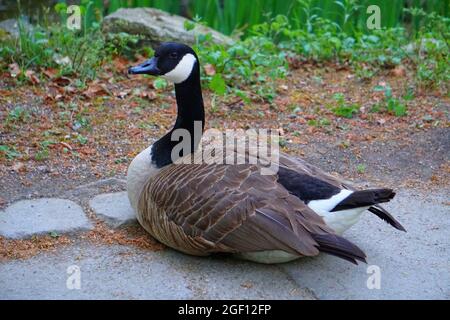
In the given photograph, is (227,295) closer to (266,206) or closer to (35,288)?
(266,206)

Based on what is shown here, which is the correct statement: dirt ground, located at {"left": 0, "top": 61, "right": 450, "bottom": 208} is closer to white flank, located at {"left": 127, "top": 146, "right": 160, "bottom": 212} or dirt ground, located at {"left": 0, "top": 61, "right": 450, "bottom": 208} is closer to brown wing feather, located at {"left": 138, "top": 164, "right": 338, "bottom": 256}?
white flank, located at {"left": 127, "top": 146, "right": 160, "bottom": 212}

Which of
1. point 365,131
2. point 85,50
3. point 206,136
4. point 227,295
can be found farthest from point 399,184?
point 85,50

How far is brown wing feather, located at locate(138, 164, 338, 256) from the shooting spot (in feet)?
11.9

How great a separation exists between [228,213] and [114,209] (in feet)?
3.75

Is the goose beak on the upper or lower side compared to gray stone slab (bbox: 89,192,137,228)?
upper

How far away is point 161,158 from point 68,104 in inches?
88.9

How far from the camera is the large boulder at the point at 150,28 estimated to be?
7.50 meters

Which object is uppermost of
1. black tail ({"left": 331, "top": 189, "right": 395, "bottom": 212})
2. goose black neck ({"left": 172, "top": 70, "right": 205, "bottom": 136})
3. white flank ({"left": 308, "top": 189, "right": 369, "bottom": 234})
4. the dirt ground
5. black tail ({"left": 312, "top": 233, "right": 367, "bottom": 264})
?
goose black neck ({"left": 172, "top": 70, "right": 205, "bottom": 136})

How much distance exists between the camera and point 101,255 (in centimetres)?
403

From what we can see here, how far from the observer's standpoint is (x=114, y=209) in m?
4.59

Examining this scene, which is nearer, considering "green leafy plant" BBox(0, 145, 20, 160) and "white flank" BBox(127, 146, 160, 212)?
"white flank" BBox(127, 146, 160, 212)

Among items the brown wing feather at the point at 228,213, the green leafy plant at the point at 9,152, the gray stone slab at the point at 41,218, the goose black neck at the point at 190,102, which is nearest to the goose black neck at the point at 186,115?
the goose black neck at the point at 190,102

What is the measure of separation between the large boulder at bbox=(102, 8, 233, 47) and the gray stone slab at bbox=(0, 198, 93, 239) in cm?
320

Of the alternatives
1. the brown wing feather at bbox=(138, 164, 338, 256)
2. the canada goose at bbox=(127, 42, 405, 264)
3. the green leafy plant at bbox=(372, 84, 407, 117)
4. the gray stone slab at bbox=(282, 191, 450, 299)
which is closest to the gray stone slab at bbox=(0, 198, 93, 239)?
the canada goose at bbox=(127, 42, 405, 264)
